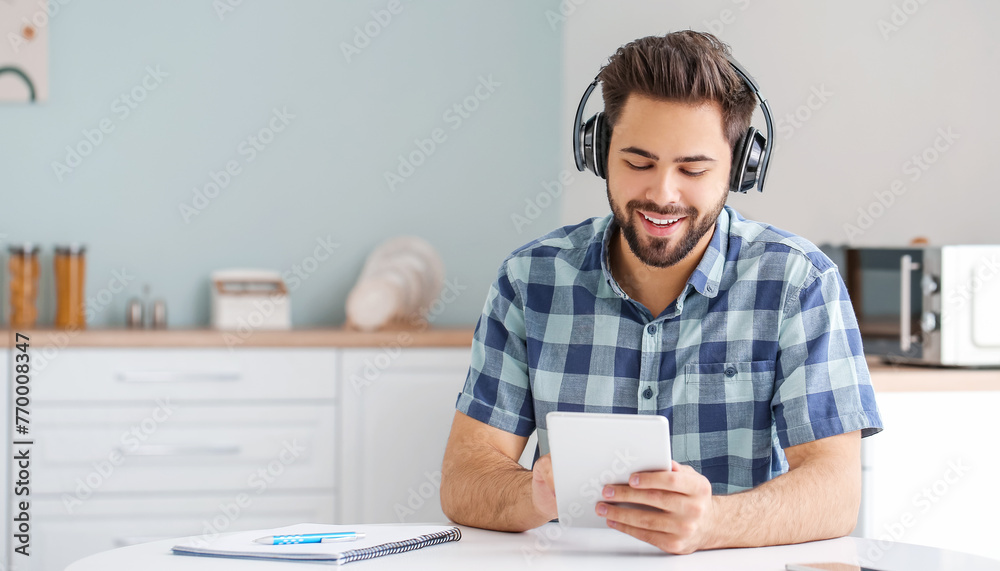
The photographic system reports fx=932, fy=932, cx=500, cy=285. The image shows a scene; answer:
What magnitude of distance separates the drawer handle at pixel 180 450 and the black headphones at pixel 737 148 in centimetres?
146

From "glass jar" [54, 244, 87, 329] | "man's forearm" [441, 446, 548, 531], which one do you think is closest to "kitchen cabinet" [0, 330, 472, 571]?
"glass jar" [54, 244, 87, 329]

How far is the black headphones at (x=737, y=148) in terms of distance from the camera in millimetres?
1363

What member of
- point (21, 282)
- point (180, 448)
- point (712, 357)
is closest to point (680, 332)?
point (712, 357)

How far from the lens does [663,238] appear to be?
4.42 feet

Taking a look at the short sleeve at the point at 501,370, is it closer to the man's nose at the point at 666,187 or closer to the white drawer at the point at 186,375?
the man's nose at the point at 666,187

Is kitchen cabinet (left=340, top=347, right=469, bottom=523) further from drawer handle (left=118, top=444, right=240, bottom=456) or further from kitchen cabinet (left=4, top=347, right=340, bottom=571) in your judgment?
drawer handle (left=118, top=444, right=240, bottom=456)

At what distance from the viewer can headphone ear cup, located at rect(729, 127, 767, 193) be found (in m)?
1.38

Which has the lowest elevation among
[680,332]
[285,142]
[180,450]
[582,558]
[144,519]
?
[144,519]

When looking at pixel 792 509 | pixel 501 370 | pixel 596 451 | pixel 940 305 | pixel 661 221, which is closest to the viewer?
pixel 596 451

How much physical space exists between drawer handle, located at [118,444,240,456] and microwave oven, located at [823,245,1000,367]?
1.67 m

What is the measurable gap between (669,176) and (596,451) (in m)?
0.49

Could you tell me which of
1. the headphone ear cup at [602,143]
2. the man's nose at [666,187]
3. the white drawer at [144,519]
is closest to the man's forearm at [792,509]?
the man's nose at [666,187]

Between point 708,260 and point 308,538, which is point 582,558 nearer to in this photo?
point 308,538

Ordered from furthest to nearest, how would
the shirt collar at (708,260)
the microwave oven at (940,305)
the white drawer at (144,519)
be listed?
the white drawer at (144,519) → the microwave oven at (940,305) → the shirt collar at (708,260)
